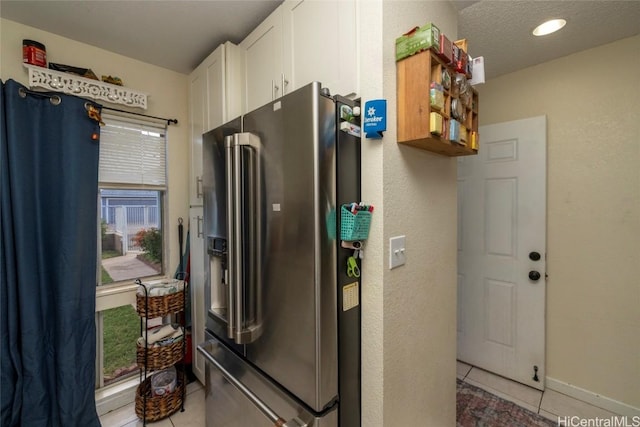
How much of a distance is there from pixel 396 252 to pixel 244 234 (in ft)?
2.23

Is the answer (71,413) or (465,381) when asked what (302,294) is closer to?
(71,413)

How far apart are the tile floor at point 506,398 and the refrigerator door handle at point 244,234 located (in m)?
1.26

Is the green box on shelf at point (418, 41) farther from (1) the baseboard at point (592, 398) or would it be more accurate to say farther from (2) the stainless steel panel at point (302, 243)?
(1) the baseboard at point (592, 398)

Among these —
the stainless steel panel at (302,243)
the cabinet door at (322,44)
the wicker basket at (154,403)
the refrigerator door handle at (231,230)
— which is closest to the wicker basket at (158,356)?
the wicker basket at (154,403)

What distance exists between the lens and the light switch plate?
3.57 ft

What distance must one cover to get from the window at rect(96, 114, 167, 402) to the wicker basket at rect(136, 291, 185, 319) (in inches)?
12.8

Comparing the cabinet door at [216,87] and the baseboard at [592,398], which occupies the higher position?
the cabinet door at [216,87]

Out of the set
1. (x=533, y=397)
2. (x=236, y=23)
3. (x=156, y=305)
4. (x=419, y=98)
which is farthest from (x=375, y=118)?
(x=533, y=397)

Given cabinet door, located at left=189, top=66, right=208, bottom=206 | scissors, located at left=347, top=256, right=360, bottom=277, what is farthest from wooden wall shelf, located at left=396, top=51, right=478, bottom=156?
cabinet door, located at left=189, top=66, right=208, bottom=206

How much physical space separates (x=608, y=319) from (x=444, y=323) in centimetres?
134

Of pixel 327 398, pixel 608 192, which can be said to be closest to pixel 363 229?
pixel 327 398

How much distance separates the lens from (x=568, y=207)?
6.50 feet

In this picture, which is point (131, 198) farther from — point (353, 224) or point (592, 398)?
point (592, 398)

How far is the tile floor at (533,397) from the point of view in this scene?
6.07 feet
